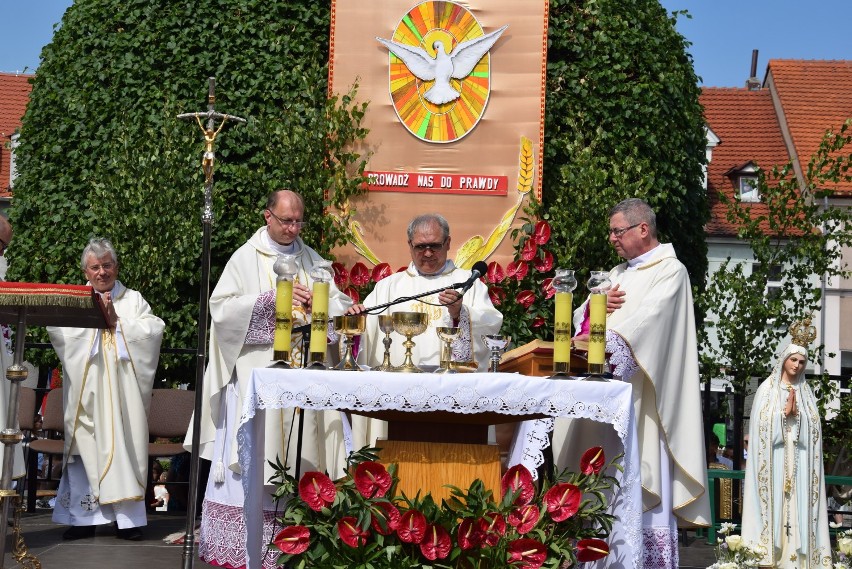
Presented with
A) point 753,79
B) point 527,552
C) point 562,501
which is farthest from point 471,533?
point 753,79

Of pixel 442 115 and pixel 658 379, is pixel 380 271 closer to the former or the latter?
pixel 442 115

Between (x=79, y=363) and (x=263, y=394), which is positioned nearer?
(x=263, y=394)

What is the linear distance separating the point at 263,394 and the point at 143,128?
6728mm

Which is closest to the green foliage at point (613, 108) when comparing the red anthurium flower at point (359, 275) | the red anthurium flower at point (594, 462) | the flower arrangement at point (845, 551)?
the red anthurium flower at point (359, 275)

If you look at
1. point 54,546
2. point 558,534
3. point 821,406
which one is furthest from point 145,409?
point 821,406

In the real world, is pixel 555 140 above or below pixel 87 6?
below

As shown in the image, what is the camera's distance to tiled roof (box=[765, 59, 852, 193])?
103 feet

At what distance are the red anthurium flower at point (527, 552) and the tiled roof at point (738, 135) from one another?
25.8m

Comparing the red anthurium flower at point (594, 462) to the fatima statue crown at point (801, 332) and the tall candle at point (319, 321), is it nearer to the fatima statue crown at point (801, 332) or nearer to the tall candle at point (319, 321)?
the tall candle at point (319, 321)

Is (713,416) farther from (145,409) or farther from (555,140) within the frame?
(145,409)

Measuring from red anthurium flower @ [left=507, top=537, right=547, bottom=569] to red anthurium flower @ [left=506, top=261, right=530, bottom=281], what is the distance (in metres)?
5.41

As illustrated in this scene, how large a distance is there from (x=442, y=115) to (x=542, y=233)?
146 centimetres

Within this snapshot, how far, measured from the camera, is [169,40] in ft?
38.4

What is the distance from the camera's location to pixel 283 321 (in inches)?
229
